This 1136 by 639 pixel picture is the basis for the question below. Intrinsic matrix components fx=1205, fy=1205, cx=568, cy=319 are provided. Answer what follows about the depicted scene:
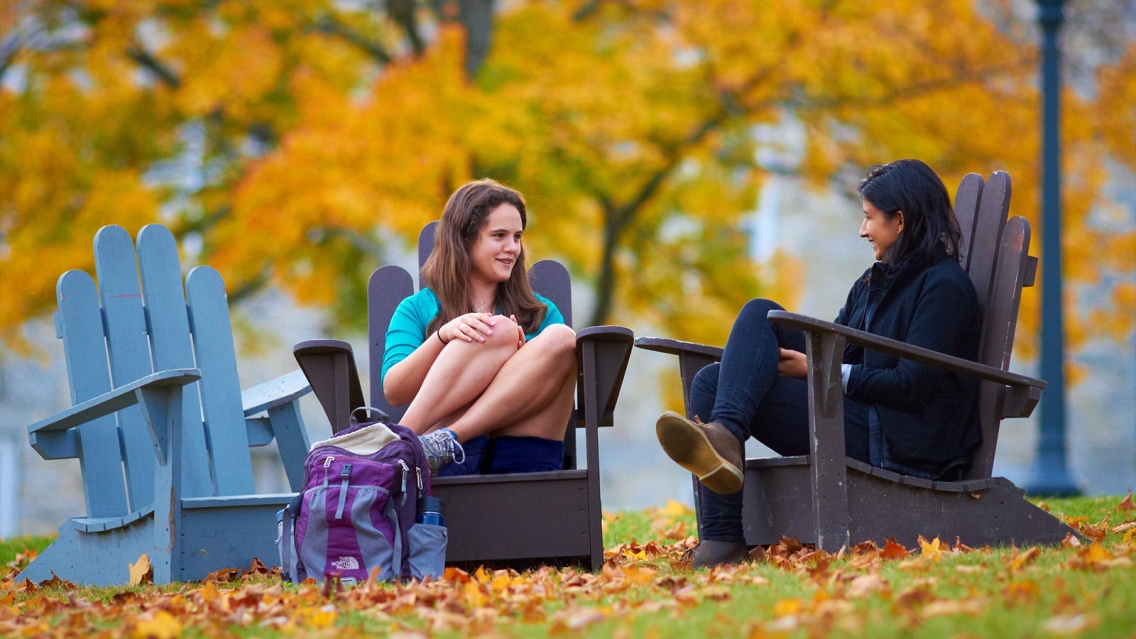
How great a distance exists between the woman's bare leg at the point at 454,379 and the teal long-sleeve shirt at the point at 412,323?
0.86 feet

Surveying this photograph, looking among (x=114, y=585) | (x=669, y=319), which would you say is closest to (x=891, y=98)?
(x=669, y=319)

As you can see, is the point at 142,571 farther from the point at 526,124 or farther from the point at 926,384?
the point at 526,124

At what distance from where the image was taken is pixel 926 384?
10.7 ft

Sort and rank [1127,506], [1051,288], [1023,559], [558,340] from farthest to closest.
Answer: [1051,288]
[1127,506]
[558,340]
[1023,559]

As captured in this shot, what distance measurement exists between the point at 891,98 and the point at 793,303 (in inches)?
78.1

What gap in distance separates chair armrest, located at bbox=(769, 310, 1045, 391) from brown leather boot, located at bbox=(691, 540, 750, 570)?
2.16 feet

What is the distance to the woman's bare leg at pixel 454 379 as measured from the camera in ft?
11.3

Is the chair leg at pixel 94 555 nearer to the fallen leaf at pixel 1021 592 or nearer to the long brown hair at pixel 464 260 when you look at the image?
the long brown hair at pixel 464 260

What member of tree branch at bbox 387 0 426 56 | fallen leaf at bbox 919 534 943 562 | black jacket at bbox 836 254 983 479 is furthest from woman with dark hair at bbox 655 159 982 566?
tree branch at bbox 387 0 426 56

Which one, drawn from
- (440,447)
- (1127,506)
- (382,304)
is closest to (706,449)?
(440,447)

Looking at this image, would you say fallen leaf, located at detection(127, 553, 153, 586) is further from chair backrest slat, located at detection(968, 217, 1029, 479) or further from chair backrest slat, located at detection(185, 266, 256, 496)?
chair backrest slat, located at detection(968, 217, 1029, 479)

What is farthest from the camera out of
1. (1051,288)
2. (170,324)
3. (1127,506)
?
(1051,288)

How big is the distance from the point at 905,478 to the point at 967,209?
96 cm

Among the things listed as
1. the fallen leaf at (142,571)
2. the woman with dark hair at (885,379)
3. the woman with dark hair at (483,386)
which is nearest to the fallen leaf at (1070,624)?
the woman with dark hair at (885,379)
